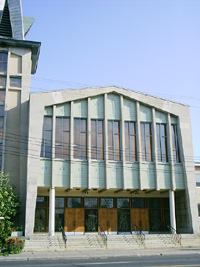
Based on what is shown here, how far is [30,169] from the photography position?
28.5 meters

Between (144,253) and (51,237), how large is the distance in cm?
745

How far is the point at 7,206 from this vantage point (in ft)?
88.8

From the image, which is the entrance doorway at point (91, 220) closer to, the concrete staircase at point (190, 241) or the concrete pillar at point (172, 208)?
the concrete pillar at point (172, 208)

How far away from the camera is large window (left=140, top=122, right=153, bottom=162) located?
31.3 m

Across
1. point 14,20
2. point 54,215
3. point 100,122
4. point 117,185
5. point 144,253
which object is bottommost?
point 144,253

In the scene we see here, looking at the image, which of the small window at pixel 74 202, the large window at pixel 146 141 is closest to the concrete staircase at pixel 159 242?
the large window at pixel 146 141

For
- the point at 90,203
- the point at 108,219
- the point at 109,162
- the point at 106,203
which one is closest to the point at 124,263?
the point at 109,162

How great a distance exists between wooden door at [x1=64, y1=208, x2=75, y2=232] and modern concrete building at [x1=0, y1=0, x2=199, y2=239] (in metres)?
0.09

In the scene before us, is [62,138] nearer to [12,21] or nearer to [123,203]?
[123,203]

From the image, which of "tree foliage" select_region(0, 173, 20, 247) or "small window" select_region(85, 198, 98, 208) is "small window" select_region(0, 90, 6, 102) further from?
"small window" select_region(85, 198, 98, 208)

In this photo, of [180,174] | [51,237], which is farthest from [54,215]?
[180,174]

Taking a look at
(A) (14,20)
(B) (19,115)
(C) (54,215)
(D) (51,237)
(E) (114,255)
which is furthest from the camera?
(A) (14,20)

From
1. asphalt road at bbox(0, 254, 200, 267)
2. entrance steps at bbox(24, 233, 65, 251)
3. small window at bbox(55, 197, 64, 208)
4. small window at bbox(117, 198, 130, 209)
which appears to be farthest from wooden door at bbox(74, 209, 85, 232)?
asphalt road at bbox(0, 254, 200, 267)

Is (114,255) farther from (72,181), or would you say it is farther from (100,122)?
(100,122)
